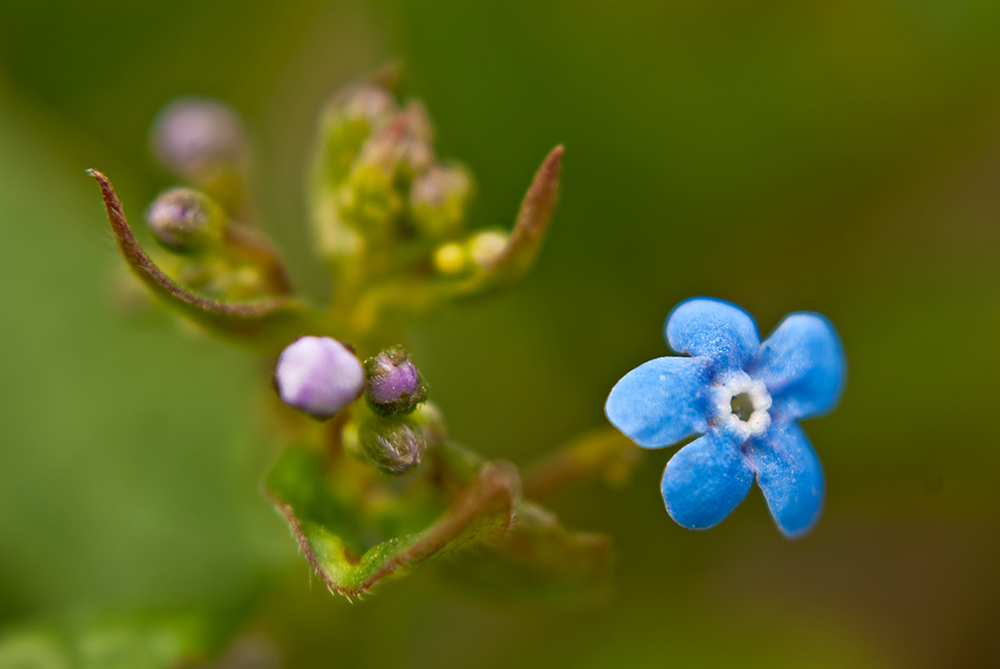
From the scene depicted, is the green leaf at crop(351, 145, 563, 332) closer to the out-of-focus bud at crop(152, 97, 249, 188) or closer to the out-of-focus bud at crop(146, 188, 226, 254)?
the out-of-focus bud at crop(146, 188, 226, 254)

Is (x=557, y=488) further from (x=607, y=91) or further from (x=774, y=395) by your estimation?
(x=607, y=91)

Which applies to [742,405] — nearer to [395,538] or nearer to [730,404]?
[730,404]

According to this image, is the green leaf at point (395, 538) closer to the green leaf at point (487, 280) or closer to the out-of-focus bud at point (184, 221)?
the green leaf at point (487, 280)

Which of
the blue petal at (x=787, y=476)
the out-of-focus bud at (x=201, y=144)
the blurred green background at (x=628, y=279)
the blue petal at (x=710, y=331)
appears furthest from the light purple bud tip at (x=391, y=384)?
the blurred green background at (x=628, y=279)

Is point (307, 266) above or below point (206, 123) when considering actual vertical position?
above

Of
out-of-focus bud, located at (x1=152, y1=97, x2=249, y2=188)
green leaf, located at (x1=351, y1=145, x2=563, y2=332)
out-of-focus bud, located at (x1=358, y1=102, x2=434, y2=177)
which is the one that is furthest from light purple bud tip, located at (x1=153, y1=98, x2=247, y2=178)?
green leaf, located at (x1=351, y1=145, x2=563, y2=332)

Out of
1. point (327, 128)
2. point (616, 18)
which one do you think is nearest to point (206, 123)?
point (327, 128)
